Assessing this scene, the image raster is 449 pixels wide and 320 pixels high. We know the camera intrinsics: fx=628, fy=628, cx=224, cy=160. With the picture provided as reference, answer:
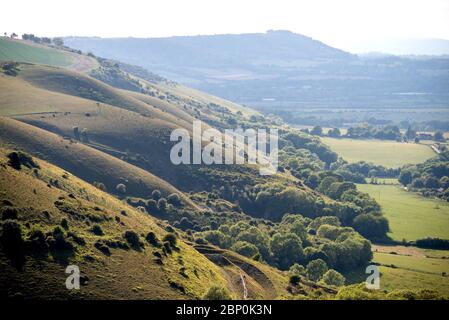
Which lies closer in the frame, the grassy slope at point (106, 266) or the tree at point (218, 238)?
the grassy slope at point (106, 266)

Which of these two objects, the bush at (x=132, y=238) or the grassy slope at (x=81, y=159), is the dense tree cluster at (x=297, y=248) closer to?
the grassy slope at (x=81, y=159)

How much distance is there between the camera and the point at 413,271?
133625 mm

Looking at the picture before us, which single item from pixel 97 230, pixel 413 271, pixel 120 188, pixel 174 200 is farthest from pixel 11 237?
pixel 413 271

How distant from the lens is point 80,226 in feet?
292

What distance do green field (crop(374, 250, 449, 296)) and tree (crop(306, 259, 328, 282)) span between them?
11440 millimetres

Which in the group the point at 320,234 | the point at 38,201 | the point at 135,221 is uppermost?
the point at 38,201

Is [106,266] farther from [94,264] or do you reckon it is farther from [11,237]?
[11,237]

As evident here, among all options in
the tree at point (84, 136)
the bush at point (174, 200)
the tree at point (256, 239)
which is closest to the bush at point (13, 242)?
the tree at point (256, 239)

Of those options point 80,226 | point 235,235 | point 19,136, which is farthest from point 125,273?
point 19,136

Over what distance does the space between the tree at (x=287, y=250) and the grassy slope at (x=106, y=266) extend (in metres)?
23.7

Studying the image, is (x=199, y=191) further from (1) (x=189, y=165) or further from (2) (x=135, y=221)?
(2) (x=135, y=221)

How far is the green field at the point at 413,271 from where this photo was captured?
122000mm
